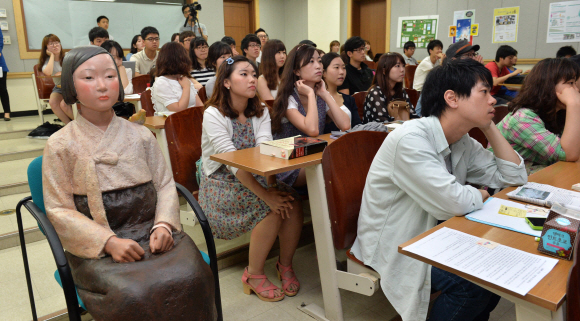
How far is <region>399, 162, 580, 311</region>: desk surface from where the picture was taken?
2.67 feet

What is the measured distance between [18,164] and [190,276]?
3.39 m

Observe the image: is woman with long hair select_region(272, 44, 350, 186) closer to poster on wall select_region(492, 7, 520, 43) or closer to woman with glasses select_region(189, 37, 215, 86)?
woman with glasses select_region(189, 37, 215, 86)

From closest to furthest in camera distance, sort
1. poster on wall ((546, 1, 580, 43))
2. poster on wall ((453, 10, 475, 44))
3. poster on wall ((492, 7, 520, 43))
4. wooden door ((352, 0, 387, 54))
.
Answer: poster on wall ((546, 1, 580, 43)) < poster on wall ((492, 7, 520, 43)) < poster on wall ((453, 10, 475, 44)) < wooden door ((352, 0, 387, 54))

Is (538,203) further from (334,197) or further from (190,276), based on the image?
(190,276)

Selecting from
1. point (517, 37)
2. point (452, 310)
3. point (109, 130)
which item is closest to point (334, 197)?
point (452, 310)

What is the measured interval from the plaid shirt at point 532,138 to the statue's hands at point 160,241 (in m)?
1.70

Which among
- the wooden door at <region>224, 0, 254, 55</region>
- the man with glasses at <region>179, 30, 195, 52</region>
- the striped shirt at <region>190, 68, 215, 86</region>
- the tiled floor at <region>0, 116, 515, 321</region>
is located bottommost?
the tiled floor at <region>0, 116, 515, 321</region>

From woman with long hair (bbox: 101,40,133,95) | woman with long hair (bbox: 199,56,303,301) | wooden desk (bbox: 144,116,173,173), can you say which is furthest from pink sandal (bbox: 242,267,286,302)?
woman with long hair (bbox: 101,40,133,95)

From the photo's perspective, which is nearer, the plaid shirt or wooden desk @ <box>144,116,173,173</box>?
the plaid shirt

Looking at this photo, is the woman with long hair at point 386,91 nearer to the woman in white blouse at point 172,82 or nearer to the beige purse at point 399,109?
the beige purse at point 399,109

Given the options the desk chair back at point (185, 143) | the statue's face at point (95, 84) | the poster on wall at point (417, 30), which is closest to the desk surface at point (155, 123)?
the desk chair back at point (185, 143)

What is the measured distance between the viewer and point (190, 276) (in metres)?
1.14

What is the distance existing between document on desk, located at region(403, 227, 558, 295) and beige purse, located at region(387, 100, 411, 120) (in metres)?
1.87

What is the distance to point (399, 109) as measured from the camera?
2869mm
